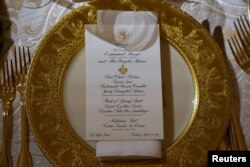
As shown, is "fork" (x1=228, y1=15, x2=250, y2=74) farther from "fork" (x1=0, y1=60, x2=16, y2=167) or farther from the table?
"fork" (x1=0, y1=60, x2=16, y2=167)

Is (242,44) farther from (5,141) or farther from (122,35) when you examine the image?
(5,141)

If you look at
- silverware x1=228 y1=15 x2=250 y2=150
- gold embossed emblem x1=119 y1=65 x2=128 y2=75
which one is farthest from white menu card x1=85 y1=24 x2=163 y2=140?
silverware x1=228 y1=15 x2=250 y2=150

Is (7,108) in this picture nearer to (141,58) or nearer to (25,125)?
(25,125)

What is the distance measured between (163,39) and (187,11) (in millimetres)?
87

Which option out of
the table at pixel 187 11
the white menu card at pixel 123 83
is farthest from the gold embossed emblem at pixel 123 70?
the table at pixel 187 11

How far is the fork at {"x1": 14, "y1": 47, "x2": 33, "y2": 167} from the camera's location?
54cm

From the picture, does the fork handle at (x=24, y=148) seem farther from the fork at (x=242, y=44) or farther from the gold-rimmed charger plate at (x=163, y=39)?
the fork at (x=242, y=44)

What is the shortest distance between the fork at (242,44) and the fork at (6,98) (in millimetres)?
378

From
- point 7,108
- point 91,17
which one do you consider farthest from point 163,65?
point 7,108

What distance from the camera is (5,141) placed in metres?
0.55

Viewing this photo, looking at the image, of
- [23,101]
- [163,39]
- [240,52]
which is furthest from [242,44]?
[23,101]

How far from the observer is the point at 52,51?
57 centimetres

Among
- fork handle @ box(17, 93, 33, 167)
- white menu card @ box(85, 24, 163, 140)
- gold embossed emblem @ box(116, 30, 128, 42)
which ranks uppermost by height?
gold embossed emblem @ box(116, 30, 128, 42)

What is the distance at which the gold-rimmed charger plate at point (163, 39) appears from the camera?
53cm
